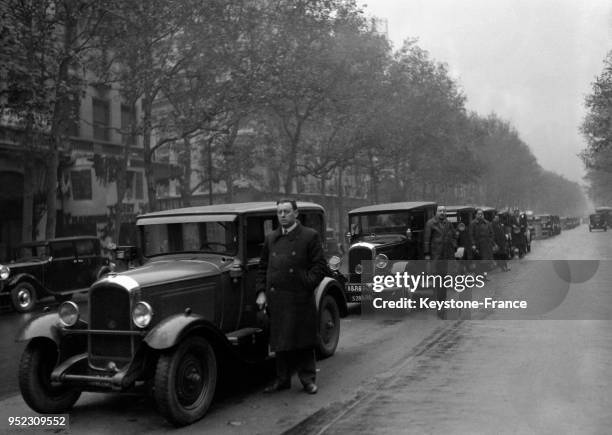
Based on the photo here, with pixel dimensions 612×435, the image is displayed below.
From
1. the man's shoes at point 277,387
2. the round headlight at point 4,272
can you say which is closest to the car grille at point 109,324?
the man's shoes at point 277,387

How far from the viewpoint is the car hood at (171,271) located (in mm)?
6214

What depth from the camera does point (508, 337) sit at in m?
9.30

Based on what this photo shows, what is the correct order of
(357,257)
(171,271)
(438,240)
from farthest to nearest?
(357,257), (438,240), (171,271)

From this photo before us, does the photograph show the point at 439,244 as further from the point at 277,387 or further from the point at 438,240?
the point at 277,387

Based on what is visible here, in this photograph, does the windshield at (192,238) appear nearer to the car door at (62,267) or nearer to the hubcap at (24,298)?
the hubcap at (24,298)

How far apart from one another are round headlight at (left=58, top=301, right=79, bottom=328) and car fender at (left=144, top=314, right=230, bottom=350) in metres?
0.95

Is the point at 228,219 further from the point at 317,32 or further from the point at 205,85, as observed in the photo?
the point at 317,32

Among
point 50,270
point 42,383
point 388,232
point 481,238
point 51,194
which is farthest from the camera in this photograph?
point 51,194

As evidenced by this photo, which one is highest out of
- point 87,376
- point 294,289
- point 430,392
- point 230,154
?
point 230,154

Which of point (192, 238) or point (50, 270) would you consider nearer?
point (192, 238)

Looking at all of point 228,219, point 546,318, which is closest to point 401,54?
point 546,318

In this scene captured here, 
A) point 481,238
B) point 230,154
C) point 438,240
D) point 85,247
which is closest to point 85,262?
point 85,247

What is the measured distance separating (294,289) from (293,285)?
1.7 inches

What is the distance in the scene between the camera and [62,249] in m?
17.5
